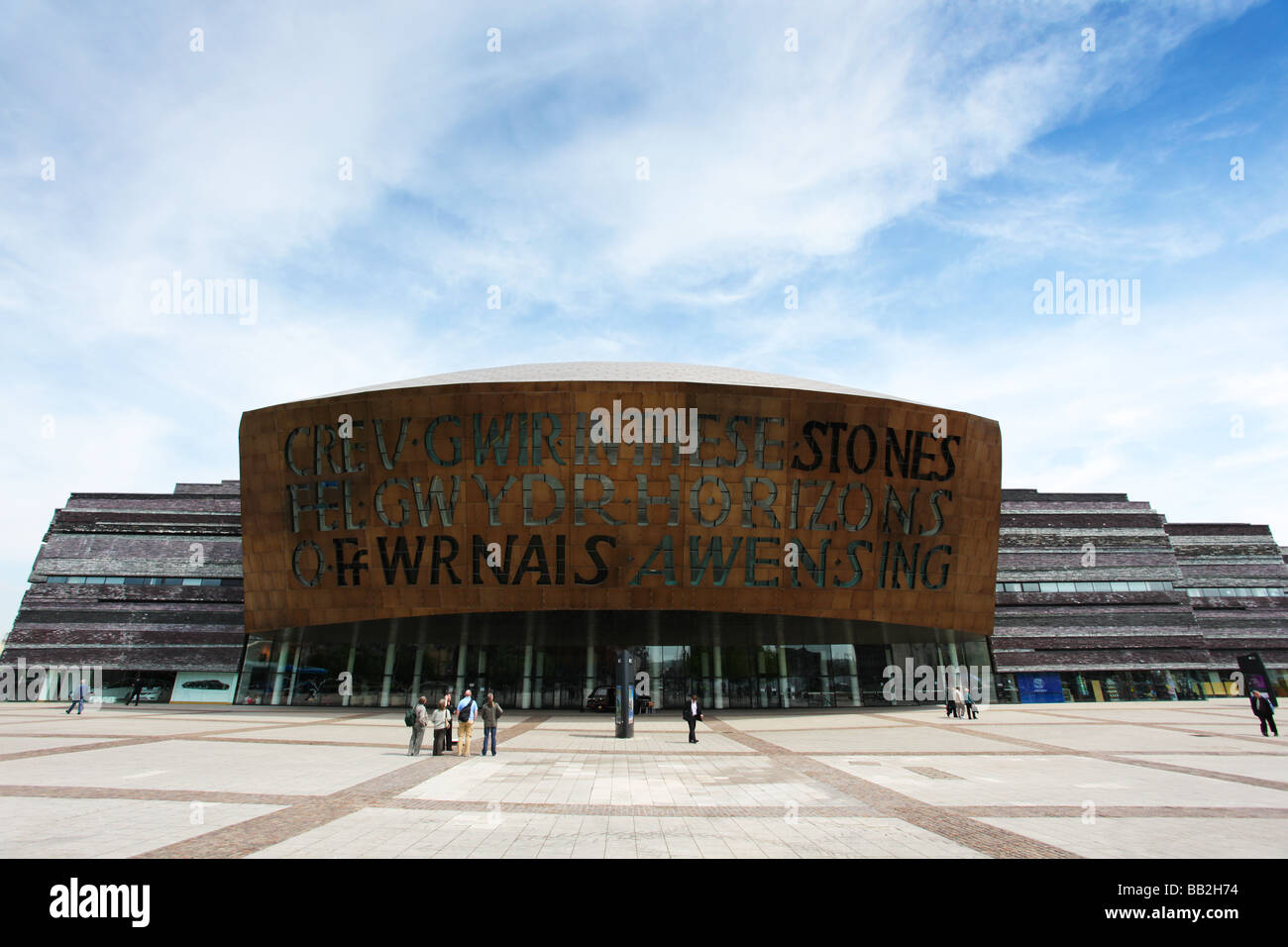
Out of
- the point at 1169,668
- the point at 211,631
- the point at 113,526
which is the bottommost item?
the point at 1169,668

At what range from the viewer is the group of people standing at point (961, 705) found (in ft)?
121

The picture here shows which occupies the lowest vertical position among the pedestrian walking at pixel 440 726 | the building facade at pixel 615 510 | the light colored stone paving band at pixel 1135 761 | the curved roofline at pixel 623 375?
the light colored stone paving band at pixel 1135 761

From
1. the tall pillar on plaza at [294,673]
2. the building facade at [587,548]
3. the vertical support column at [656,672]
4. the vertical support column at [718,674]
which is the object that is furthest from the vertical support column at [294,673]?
the vertical support column at [718,674]

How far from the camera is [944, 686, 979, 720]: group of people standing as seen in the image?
3675 centimetres

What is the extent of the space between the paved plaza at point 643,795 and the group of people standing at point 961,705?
870 centimetres

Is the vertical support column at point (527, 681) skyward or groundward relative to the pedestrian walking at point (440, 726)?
groundward

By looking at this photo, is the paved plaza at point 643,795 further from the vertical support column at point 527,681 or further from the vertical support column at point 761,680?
the vertical support column at point 761,680

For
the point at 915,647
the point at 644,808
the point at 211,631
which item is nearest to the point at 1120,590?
the point at 915,647
